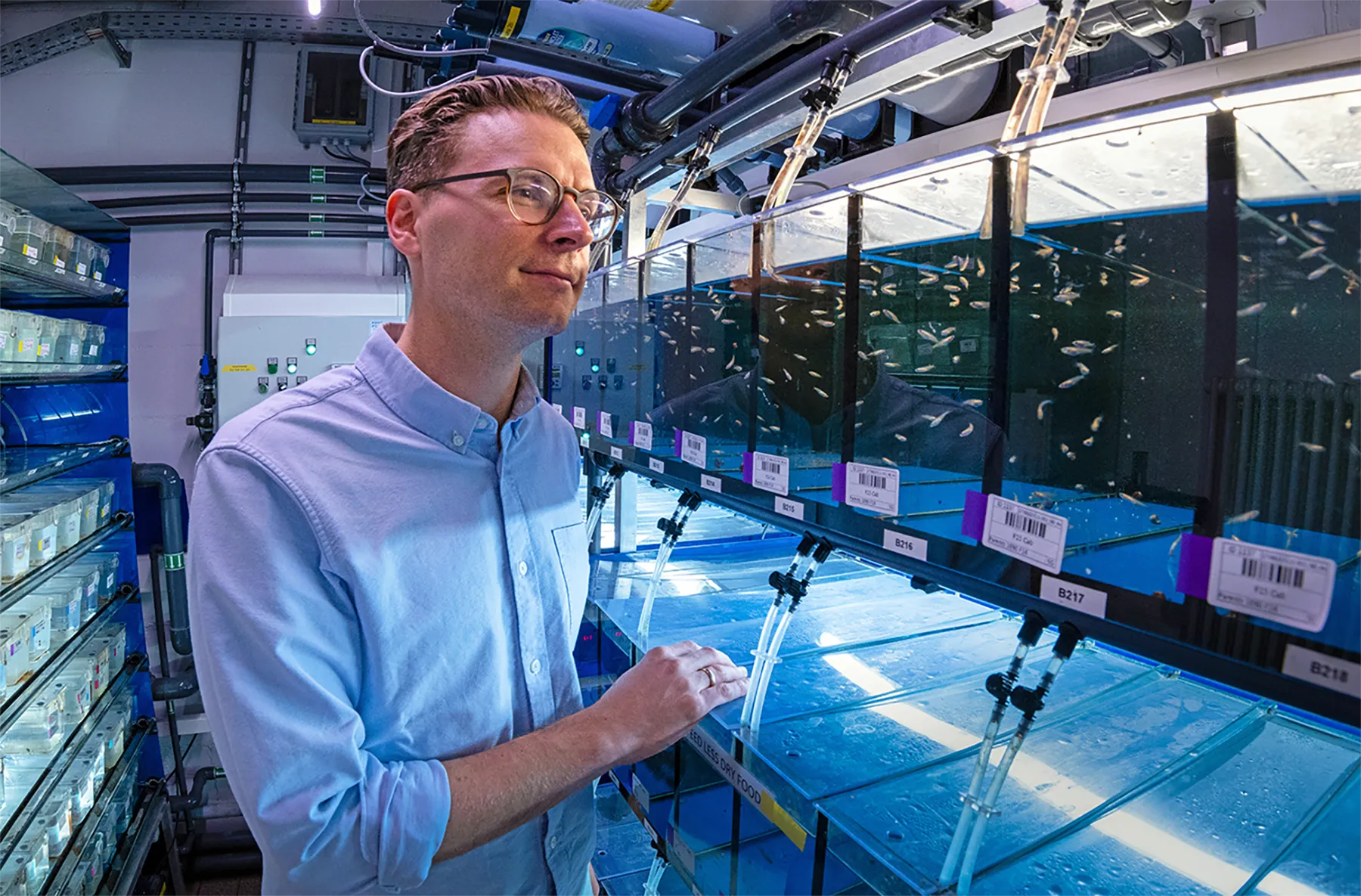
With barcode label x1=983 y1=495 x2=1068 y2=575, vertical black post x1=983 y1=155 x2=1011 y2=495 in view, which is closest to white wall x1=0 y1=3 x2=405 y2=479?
vertical black post x1=983 y1=155 x2=1011 y2=495

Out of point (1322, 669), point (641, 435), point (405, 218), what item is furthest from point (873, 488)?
point (641, 435)

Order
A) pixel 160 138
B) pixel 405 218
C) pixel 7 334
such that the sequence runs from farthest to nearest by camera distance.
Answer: pixel 160 138 < pixel 7 334 < pixel 405 218

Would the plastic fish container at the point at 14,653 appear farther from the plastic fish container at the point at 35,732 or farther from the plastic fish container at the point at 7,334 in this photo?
the plastic fish container at the point at 7,334

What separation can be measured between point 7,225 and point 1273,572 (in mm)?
3524

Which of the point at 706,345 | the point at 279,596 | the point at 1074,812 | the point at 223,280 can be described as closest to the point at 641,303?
the point at 706,345

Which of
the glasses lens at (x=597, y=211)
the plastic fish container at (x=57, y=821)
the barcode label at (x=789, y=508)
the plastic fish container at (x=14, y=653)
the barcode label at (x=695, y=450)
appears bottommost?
the plastic fish container at (x=57, y=821)

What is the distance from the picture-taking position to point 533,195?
39.1 inches

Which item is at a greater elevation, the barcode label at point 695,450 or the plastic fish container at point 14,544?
the barcode label at point 695,450

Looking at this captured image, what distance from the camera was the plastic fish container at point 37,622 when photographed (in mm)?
2508

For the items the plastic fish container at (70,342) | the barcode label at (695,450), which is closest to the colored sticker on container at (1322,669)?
the barcode label at (695,450)

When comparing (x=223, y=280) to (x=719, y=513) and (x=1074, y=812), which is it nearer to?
(x=719, y=513)

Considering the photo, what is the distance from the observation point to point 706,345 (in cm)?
165

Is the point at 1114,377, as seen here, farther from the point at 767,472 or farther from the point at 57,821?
the point at 57,821

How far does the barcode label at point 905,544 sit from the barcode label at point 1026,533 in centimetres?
12
